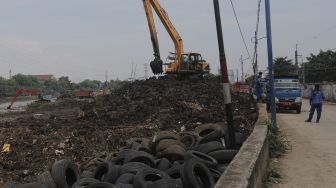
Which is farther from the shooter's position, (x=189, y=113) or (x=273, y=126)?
(x=189, y=113)

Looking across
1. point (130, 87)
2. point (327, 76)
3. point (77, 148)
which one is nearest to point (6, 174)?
point (77, 148)

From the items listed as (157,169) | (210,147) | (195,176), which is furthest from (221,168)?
(195,176)

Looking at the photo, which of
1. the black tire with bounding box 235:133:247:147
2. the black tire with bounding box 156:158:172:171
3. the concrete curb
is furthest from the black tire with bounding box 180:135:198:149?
the black tire with bounding box 156:158:172:171

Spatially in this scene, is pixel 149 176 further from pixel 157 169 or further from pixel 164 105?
pixel 164 105

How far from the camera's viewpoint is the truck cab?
34.4 m

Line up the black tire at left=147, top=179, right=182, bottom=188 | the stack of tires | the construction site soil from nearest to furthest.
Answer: the black tire at left=147, top=179, right=182, bottom=188
the stack of tires
the construction site soil

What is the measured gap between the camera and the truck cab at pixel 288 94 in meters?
34.4

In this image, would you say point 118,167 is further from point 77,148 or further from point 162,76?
point 162,76

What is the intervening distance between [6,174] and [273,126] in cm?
863

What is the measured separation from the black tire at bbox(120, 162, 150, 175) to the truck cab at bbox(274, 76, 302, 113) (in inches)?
1024

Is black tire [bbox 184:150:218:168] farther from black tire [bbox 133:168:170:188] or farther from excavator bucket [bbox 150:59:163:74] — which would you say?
excavator bucket [bbox 150:59:163:74]

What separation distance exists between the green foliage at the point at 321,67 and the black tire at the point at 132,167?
270ft

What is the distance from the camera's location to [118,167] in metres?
9.11

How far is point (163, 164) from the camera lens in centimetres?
945
